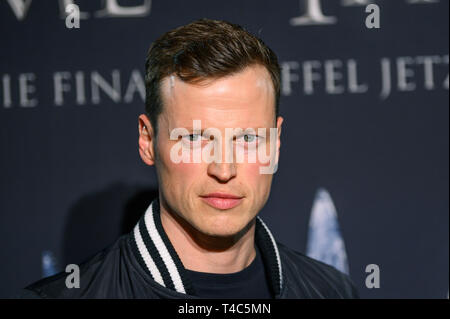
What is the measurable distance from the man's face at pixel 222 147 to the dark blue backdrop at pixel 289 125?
1.91 feet

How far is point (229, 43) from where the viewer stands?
128cm

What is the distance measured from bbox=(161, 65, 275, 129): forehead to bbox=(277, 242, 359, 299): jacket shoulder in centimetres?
43

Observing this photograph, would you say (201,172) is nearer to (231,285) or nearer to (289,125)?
(231,285)

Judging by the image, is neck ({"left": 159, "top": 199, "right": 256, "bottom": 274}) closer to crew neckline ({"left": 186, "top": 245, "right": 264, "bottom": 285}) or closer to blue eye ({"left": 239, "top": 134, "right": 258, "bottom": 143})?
crew neckline ({"left": 186, "top": 245, "right": 264, "bottom": 285})

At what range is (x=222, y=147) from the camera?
4.09ft

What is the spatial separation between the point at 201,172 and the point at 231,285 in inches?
10.9

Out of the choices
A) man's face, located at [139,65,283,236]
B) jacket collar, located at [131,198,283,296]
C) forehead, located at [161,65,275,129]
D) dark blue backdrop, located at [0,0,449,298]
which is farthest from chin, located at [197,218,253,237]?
dark blue backdrop, located at [0,0,449,298]

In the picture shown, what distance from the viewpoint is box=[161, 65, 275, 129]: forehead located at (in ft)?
4.10

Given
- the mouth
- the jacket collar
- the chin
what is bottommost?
the jacket collar

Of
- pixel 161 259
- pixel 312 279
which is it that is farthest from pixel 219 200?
pixel 312 279

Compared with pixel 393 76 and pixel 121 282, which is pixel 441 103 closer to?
pixel 393 76

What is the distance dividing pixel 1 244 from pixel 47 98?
482 mm

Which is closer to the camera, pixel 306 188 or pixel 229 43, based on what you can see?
pixel 229 43
